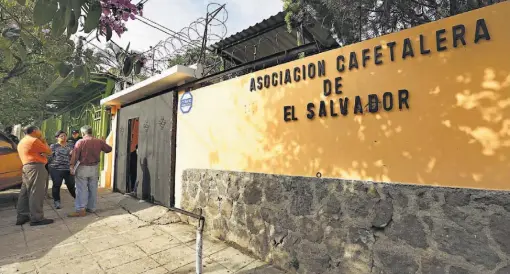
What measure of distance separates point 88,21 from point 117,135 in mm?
7867

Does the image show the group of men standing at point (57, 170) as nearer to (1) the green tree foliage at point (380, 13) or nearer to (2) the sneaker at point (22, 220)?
(2) the sneaker at point (22, 220)

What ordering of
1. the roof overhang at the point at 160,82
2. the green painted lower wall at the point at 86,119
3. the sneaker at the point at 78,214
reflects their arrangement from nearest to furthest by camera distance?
the roof overhang at the point at 160,82 < the sneaker at the point at 78,214 < the green painted lower wall at the point at 86,119

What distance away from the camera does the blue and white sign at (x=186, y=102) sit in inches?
215

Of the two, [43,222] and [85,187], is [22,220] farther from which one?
[85,187]

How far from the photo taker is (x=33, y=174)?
510cm

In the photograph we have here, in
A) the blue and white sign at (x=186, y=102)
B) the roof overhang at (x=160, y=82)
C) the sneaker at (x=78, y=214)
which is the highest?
the roof overhang at (x=160, y=82)

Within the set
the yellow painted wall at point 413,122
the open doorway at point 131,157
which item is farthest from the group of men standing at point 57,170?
the yellow painted wall at point 413,122

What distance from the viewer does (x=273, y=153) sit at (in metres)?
3.74

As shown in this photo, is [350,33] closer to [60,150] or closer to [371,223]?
[371,223]

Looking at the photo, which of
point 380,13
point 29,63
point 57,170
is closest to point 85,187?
point 57,170

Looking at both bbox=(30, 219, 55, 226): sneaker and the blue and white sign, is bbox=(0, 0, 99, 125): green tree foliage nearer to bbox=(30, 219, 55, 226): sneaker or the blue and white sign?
the blue and white sign

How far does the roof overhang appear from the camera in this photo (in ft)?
17.7

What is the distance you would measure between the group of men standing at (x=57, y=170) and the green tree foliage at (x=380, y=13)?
4.94 m

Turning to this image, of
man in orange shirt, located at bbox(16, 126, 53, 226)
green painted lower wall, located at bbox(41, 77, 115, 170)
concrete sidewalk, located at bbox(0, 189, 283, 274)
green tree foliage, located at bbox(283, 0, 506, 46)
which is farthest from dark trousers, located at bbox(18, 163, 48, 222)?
green tree foliage, located at bbox(283, 0, 506, 46)
